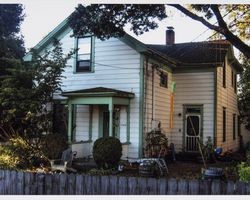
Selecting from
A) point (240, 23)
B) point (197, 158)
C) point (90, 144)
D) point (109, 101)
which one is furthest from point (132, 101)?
point (240, 23)

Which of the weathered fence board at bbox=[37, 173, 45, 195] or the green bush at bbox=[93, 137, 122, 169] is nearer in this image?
the weathered fence board at bbox=[37, 173, 45, 195]

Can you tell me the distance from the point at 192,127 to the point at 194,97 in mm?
1276

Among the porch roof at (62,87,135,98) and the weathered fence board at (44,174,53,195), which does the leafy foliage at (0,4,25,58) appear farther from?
the weathered fence board at (44,174,53,195)

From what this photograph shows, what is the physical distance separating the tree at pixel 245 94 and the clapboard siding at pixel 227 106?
2798 mm

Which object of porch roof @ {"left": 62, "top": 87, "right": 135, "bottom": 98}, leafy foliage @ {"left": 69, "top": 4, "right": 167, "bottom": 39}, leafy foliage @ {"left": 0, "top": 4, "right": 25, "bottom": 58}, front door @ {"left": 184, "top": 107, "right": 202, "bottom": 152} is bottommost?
front door @ {"left": 184, "top": 107, "right": 202, "bottom": 152}

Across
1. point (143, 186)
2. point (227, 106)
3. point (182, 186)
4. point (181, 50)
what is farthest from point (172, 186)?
point (227, 106)

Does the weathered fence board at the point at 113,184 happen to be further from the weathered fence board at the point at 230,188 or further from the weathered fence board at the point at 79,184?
the weathered fence board at the point at 230,188

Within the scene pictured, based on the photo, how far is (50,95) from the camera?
13.0m

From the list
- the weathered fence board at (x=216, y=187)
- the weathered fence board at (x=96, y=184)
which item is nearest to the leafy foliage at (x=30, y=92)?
the weathered fence board at (x=96, y=184)

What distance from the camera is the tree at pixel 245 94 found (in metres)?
24.1

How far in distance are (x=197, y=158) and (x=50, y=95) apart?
6.12m

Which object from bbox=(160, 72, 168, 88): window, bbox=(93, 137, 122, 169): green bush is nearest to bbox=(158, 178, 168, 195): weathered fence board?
bbox=(93, 137, 122, 169): green bush

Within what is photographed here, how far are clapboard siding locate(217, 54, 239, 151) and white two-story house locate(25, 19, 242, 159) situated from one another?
46mm

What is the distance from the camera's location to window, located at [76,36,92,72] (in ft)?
46.1
